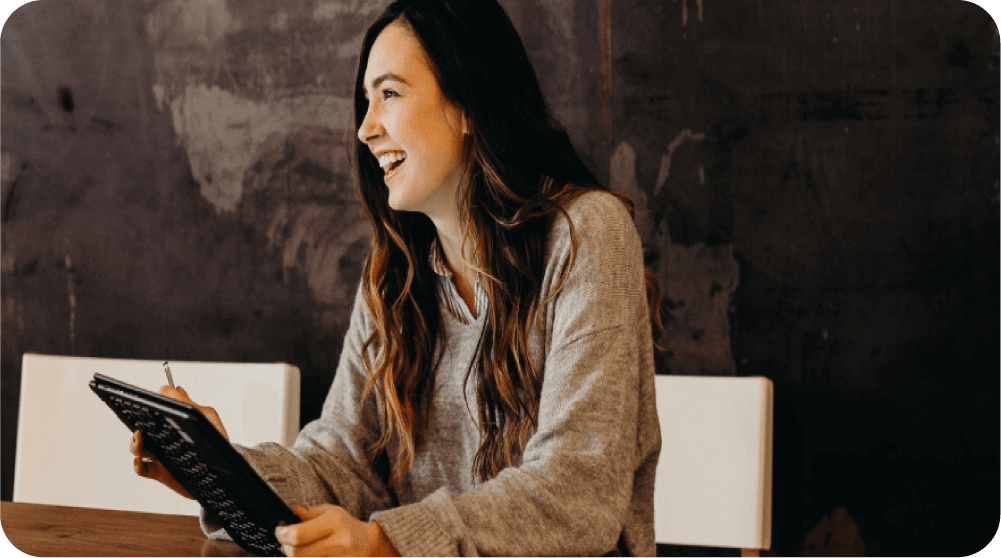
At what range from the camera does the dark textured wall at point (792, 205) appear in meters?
1.79

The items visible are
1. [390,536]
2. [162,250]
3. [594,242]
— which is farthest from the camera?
[162,250]

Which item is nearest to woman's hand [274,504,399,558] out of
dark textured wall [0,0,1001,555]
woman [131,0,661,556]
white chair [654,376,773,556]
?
woman [131,0,661,556]

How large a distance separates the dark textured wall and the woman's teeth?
0.88 metres

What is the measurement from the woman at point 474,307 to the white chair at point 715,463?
1.26 feet

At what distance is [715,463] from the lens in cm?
154

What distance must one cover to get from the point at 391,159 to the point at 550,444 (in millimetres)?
502

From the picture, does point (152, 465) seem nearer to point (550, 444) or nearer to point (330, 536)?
point (330, 536)

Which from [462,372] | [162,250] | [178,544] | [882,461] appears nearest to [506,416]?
[462,372]

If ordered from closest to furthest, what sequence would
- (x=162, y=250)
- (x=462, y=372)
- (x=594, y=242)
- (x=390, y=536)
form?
(x=390, y=536), (x=594, y=242), (x=462, y=372), (x=162, y=250)

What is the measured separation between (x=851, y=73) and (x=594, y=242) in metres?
1.16

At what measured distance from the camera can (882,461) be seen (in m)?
1.84

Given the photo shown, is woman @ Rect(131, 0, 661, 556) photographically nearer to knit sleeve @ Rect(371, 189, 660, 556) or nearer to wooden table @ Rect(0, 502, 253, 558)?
knit sleeve @ Rect(371, 189, 660, 556)

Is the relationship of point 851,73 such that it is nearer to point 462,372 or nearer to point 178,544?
point 462,372

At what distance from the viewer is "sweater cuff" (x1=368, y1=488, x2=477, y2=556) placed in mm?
749
